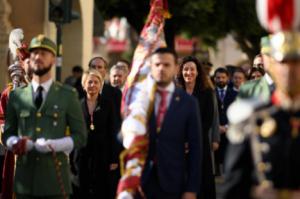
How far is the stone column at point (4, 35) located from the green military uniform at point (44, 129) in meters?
10.7

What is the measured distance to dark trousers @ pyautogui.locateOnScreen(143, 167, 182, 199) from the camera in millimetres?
10062

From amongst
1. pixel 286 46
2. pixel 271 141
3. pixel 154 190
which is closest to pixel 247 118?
pixel 271 141

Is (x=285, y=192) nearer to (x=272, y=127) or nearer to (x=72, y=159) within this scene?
(x=272, y=127)

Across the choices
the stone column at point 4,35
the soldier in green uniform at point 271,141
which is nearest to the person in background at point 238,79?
the stone column at point 4,35

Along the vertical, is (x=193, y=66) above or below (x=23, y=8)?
below

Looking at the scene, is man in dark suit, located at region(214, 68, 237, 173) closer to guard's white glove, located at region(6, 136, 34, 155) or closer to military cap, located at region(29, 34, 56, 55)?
military cap, located at region(29, 34, 56, 55)

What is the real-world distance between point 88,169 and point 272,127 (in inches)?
229

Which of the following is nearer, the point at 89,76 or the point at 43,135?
the point at 43,135

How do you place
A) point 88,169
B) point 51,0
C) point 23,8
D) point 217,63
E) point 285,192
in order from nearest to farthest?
point 285,192
point 88,169
point 51,0
point 23,8
point 217,63

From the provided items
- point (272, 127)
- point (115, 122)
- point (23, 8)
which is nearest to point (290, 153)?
point (272, 127)

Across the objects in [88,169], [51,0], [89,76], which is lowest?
[88,169]

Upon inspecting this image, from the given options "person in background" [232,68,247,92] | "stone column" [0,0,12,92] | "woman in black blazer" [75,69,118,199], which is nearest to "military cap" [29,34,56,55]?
"woman in black blazer" [75,69,118,199]

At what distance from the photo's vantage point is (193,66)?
1372 centimetres

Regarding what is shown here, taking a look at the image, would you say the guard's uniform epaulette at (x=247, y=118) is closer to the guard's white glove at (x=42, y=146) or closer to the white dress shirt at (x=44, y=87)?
the guard's white glove at (x=42, y=146)
